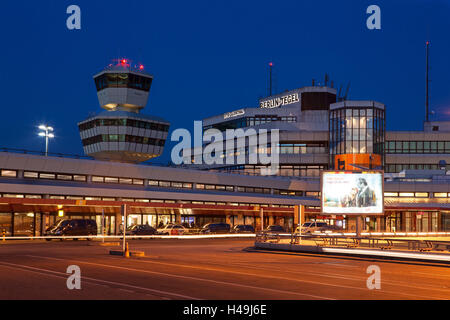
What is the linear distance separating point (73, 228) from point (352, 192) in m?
26.4

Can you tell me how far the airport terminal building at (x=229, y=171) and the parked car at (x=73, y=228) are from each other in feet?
7.61

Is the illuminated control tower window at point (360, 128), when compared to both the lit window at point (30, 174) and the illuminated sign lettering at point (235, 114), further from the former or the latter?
the lit window at point (30, 174)

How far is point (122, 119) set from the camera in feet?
275

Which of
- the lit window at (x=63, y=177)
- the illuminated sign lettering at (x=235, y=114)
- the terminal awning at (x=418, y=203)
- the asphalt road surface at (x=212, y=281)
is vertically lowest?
the asphalt road surface at (x=212, y=281)

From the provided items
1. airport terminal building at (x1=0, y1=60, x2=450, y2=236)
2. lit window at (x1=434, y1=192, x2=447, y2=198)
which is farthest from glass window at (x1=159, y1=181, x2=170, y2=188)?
lit window at (x1=434, y1=192, x2=447, y2=198)

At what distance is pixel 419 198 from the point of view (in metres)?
90.2

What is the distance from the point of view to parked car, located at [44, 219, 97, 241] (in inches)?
1949

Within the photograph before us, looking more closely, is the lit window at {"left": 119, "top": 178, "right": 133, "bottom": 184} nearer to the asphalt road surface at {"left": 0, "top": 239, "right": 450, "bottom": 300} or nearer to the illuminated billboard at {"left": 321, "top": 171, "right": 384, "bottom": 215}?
the illuminated billboard at {"left": 321, "top": 171, "right": 384, "bottom": 215}

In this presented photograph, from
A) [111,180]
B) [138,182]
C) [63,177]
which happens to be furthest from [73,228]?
[138,182]

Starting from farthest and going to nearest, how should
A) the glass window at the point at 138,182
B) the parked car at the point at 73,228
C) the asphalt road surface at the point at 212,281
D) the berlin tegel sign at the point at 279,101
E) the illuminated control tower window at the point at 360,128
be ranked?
the berlin tegel sign at the point at 279,101, the illuminated control tower window at the point at 360,128, the glass window at the point at 138,182, the parked car at the point at 73,228, the asphalt road surface at the point at 212,281

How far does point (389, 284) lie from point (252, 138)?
89981 millimetres

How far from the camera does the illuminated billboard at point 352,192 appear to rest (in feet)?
118

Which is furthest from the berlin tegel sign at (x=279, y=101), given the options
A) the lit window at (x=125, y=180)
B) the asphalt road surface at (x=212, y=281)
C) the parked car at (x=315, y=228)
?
the asphalt road surface at (x=212, y=281)

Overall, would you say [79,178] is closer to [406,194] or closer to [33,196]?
[33,196]
